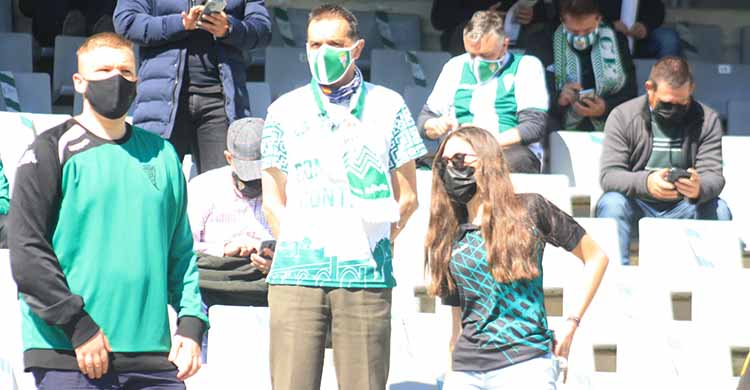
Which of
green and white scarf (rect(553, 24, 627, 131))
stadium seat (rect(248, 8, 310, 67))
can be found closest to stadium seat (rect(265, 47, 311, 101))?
stadium seat (rect(248, 8, 310, 67))

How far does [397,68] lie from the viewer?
30.3 ft

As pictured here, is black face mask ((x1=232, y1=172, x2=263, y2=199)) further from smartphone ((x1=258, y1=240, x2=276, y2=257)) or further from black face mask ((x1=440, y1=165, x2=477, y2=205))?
black face mask ((x1=440, y1=165, x2=477, y2=205))

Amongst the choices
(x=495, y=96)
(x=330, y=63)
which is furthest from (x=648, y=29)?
(x=330, y=63)

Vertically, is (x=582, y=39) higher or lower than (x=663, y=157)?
higher

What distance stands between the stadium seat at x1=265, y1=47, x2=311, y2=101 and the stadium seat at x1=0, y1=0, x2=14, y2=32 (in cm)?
183

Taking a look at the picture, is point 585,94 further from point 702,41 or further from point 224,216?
point 224,216

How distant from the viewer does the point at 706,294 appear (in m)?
6.20

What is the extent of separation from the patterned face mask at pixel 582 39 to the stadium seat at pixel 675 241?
1.88m

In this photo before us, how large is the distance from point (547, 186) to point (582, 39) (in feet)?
5.50

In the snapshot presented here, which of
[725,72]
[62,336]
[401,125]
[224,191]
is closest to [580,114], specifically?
[725,72]

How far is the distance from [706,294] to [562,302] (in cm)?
65

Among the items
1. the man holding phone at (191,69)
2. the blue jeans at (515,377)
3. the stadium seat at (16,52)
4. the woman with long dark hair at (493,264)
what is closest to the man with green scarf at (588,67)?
the man holding phone at (191,69)

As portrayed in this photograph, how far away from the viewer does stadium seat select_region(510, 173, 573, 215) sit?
678 centimetres

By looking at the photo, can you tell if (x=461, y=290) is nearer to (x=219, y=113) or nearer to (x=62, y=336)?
(x=62, y=336)
